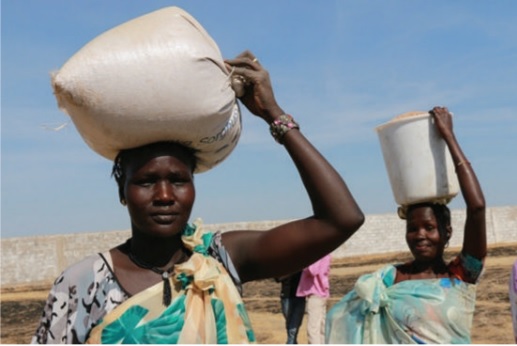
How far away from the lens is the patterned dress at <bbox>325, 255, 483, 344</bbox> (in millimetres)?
3891

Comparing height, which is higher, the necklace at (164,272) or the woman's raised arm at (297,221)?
the woman's raised arm at (297,221)

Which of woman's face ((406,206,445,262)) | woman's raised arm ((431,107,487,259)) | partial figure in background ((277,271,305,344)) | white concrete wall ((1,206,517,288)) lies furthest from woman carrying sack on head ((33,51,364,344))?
white concrete wall ((1,206,517,288))

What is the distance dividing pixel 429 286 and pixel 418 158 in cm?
71

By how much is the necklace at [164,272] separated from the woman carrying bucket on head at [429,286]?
1.97 meters

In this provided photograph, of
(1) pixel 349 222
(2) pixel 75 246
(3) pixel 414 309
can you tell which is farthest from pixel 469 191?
(2) pixel 75 246

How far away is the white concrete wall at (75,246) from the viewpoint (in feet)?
80.9

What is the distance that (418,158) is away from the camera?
3854 millimetres

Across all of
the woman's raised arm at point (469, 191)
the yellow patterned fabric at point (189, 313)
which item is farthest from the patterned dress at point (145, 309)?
the woman's raised arm at point (469, 191)

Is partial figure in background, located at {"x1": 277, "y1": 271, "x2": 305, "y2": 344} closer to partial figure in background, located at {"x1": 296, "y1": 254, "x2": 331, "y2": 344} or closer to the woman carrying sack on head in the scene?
partial figure in background, located at {"x1": 296, "y1": 254, "x2": 331, "y2": 344}

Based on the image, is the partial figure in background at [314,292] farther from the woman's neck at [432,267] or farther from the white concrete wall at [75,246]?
the white concrete wall at [75,246]

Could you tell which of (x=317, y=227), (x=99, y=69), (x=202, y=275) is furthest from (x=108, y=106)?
(x=317, y=227)

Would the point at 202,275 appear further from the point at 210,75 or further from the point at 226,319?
the point at 210,75

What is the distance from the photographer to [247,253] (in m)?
2.19

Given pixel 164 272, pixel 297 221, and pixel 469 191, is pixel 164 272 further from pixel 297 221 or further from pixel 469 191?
pixel 469 191
